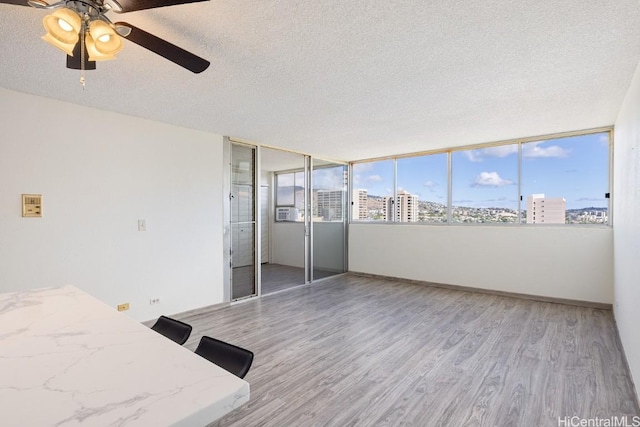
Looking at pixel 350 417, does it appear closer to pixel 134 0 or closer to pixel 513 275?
pixel 134 0

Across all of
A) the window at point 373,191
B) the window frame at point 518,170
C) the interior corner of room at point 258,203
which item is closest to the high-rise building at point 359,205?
the window at point 373,191

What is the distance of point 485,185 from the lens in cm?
505

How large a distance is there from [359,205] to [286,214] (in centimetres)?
197

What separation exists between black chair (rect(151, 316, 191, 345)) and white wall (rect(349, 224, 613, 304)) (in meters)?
4.72

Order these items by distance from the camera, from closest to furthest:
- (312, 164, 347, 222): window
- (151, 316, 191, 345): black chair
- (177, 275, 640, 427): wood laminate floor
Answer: (151, 316, 191, 345): black chair → (177, 275, 640, 427): wood laminate floor → (312, 164, 347, 222): window

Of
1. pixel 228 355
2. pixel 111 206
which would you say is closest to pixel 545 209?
pixel 228 355

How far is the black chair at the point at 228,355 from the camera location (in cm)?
131

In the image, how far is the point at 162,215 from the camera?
3803 millimetres

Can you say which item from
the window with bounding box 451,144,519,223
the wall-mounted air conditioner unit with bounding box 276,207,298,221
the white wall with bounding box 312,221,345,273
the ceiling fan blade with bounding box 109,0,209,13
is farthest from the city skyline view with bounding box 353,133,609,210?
the ceiling fan blade with bounding box 109,0,209,13

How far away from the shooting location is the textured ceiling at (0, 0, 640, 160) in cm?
172

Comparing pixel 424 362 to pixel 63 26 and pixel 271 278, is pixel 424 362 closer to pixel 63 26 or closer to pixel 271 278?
pixel 63 26

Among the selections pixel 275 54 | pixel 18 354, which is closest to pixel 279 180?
pixel 275 54

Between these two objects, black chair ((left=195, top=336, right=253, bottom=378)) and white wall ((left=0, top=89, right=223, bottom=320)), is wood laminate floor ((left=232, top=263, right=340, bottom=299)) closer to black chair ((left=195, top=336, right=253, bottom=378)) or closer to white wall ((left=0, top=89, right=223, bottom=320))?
white wall ((left=0, top=89, right=223, bottom=320))

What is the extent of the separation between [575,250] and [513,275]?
0.86 m
